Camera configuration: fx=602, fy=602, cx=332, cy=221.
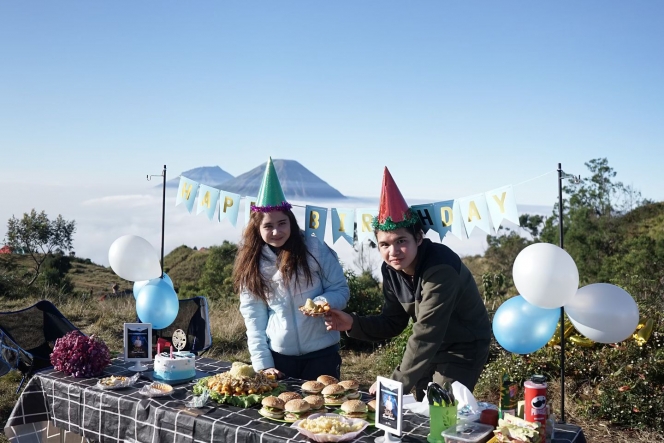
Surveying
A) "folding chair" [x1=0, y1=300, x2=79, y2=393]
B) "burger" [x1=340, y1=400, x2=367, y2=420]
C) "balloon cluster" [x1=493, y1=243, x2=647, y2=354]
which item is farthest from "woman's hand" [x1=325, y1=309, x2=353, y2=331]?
"folding chair" [x1=0, y1=300, x2=79, y2=393]

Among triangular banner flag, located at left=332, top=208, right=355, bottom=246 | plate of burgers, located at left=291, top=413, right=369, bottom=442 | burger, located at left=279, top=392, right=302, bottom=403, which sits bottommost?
plate of burgers, located at left=291, top=413, right=369, bottom=442

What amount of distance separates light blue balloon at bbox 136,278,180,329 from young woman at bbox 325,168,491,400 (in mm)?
1855

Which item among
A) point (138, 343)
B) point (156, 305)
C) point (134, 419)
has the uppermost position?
point (156, 305)

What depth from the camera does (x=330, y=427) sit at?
232 centimetres

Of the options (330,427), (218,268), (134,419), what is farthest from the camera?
(218,268)

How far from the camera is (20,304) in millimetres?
9406

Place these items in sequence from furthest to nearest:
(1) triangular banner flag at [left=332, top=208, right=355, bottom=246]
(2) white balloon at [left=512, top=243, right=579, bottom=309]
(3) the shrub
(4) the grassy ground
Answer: (3) the shrub < (4) the grassy ground < (1) triangular banner flag at [left=332, top=208, right=355, bottom=246] < (2) white balloon at [left=512, top=243, right=579, bottom=309]

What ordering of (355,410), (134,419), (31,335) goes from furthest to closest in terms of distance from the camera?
(31,335) < (134,419) < (355,410)

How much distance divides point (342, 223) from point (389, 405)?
6.06ft

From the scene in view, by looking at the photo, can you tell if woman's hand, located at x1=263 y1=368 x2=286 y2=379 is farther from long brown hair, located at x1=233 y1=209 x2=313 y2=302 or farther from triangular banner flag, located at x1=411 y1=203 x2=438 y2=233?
triangular banner flag, located at x1=411 y1=203 x2=438 y2=233

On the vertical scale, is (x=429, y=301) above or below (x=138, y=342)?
above

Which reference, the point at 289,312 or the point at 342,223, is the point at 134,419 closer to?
the point at 289,312

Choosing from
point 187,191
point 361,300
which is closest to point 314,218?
point 187,191

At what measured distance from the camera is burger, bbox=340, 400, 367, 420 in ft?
8.21
